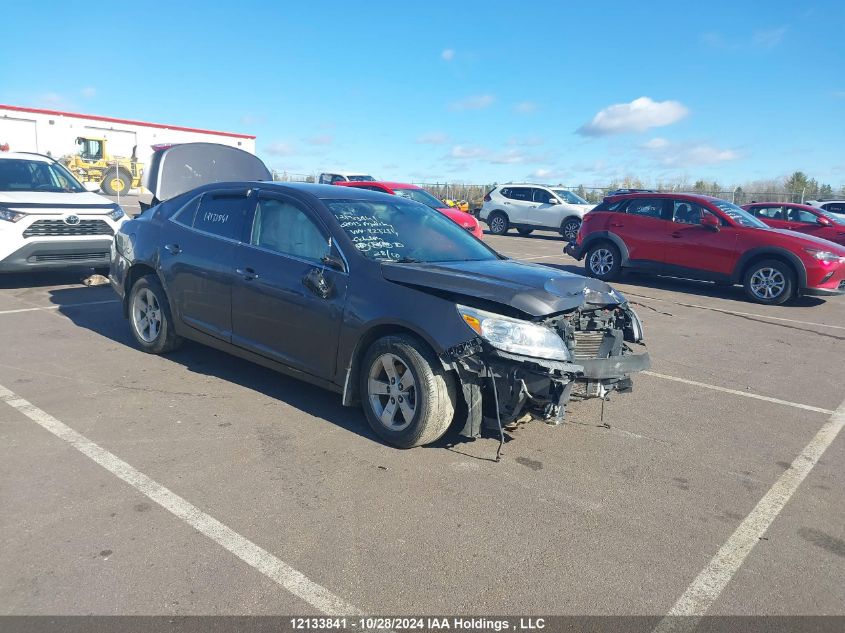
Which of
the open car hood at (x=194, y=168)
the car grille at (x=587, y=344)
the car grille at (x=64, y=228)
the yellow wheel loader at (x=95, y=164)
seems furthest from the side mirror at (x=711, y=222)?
the yellow wheel loader at (x=95, y=164)

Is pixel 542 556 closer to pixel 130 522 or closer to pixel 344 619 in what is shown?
pixel 344 619

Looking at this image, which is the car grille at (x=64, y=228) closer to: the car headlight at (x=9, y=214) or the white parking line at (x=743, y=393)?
the car headlight at (x=9, y=214)

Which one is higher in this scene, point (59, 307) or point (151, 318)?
point (151, 318)

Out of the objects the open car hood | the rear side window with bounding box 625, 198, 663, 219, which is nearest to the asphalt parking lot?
the open car hood

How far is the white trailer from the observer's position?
38875 mm

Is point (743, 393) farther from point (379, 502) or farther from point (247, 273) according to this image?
point (247, 273)

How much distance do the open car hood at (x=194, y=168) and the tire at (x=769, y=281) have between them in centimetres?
792

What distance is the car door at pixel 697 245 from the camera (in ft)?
37.6

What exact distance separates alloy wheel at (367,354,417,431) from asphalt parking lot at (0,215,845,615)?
8.7 inches

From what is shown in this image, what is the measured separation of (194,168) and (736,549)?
8.78 metres

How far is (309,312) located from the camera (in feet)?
15.5

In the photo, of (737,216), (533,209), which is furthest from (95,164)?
(737,216)

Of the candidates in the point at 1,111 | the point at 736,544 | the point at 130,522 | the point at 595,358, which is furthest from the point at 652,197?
the point at 1,111

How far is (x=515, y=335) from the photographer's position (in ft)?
A: 13.1
